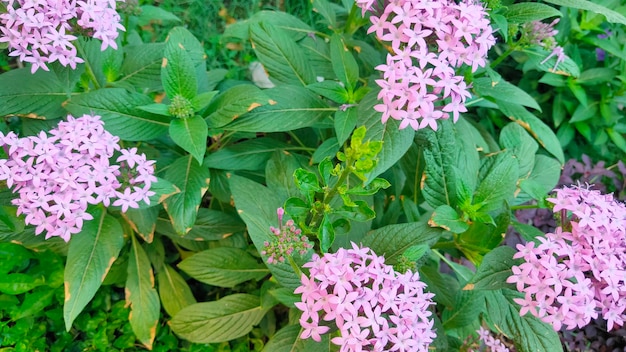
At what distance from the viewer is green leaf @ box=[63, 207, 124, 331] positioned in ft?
4.82

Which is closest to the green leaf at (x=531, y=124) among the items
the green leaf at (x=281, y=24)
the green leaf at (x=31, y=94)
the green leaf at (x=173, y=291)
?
the green leaf at (x=281, y=24)

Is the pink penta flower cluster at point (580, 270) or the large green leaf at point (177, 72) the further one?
the large green leaf at point (177, 72)

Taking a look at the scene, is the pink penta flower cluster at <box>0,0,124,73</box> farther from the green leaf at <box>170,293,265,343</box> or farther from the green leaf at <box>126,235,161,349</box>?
the green leaf at <box>170,293,265,343</box>

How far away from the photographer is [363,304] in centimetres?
111

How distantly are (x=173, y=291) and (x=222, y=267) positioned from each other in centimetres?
29

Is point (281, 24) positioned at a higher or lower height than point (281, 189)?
higher

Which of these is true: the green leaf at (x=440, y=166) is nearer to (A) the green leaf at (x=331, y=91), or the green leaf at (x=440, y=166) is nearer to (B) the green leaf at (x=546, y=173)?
(A) the green leaf at (x=331, y=91)

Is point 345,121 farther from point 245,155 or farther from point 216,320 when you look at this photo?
point 216,320

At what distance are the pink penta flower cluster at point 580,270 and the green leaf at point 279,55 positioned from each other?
913mm

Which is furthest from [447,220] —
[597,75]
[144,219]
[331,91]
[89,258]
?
[597,75]

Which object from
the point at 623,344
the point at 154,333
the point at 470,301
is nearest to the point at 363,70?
the point at 470,301

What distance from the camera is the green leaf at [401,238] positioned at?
1400 mm

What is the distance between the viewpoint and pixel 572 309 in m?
1.16

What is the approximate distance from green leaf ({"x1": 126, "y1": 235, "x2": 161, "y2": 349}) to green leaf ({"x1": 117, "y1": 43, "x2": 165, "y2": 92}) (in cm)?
55
